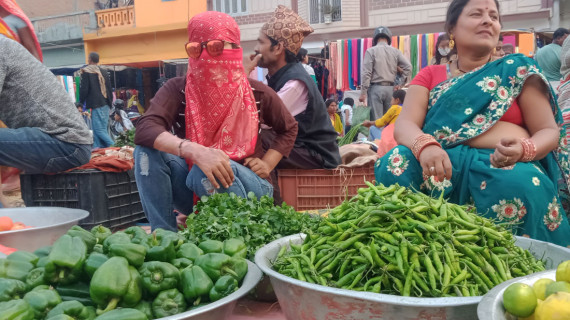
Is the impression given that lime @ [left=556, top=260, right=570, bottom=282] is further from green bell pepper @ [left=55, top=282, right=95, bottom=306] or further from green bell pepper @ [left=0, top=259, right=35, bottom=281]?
green bell pepper @ [left=0, top=259, right=35, bottom=281]

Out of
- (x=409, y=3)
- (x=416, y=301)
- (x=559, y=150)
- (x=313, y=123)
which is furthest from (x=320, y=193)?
(x=409, y=3)

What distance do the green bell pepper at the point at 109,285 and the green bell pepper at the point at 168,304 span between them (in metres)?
0.11

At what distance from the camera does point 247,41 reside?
18328 mm

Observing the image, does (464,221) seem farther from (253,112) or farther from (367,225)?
(253,112)

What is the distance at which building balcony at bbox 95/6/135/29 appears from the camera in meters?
18.4

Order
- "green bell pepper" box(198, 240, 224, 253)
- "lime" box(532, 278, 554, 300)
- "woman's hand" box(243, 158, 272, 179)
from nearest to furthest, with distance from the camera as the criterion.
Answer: "lime" box(532, 278, 554, 300), "green bell pepper" box(198, 240, 224, 253), "woman's hand" box(243, 158, 272, 179)

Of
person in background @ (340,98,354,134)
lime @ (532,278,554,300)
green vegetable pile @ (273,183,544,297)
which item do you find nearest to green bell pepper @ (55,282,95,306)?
green vegetable pile @ (273,183,544,297)

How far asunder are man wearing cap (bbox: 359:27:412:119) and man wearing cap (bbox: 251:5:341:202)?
5.10 m

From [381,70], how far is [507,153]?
6.84 metres

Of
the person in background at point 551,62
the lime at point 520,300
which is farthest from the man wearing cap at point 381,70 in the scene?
the lime at point 520,300

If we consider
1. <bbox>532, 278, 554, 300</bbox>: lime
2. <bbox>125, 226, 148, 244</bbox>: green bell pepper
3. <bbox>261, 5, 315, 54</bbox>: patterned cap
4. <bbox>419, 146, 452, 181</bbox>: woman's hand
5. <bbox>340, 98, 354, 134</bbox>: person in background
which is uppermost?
<bbox>261, 5, 315, 54</bbox>: patterned cap

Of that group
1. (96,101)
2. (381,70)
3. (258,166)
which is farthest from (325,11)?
(258,166)

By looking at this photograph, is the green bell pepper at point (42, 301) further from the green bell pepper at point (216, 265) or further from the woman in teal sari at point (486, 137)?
the woman in teal sari at point (486, 137)

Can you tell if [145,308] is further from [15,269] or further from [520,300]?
[520,300]
